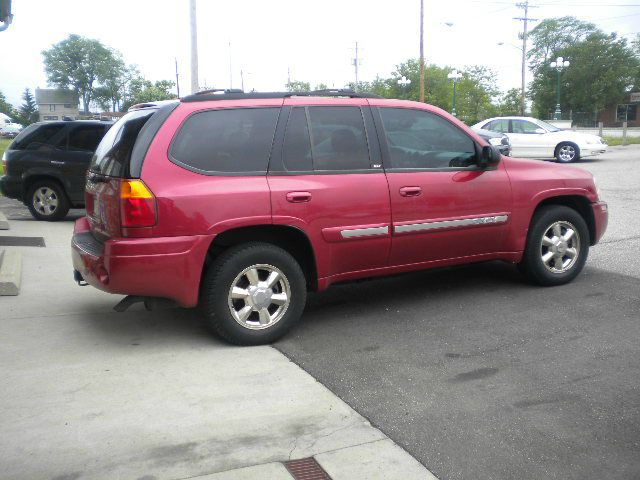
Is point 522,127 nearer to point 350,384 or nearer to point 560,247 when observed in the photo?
point 560,247

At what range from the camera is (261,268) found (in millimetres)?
4820

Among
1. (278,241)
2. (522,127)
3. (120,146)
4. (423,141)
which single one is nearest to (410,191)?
(423,141)

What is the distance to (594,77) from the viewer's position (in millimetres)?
73750

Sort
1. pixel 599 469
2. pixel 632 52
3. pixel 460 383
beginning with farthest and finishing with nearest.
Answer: pixel 632 52, pixel 460 383, pixel 599 469

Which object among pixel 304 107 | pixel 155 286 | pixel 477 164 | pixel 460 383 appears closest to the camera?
pixel 460 383

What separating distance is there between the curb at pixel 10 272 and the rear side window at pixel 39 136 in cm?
398

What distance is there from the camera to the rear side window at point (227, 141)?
15.4ft

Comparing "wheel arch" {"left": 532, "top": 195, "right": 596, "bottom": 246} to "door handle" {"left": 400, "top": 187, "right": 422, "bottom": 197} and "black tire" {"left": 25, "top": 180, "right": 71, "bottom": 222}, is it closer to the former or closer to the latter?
"door handle" {"left": 400, "top": 187, "right": 422, "bottom": 197}

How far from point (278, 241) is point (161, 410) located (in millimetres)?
1692

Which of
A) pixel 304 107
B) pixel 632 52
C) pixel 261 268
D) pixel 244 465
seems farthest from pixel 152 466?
pixel 632 52

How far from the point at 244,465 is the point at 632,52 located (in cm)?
8177

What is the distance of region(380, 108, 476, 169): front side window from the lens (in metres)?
5.46

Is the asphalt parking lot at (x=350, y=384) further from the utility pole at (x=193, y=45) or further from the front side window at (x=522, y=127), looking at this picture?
the utility pole at (x=193, y=45)

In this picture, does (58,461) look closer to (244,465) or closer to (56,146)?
(244,465)
